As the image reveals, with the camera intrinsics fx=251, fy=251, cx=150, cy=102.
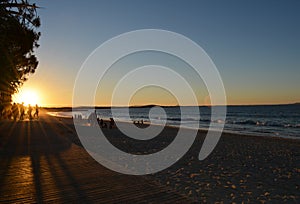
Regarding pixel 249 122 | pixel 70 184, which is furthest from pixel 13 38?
pixel 249 122

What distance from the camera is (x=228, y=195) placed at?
6.57m

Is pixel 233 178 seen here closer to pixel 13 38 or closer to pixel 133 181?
pixel 133 181

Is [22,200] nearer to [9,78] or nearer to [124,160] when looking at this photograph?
[124,160]

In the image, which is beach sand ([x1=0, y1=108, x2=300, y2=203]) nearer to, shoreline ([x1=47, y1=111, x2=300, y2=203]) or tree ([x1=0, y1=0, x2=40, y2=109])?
shoreline ([x1=47, y1=111, x2=300, y2=203])

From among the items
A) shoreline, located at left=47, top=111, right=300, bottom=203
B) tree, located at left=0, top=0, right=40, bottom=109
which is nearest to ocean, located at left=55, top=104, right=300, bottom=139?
shoreline, located at left=47, top=111, right=300, bottom=203

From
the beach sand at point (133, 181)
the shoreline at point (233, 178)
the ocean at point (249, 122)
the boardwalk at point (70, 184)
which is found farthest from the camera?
the ocean at point (249, 122)

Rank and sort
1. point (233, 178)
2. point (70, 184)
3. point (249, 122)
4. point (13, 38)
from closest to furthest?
point (70, 184)
point (233, 178)
point (13, 38)
point (249, 122)

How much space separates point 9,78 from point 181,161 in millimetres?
8500

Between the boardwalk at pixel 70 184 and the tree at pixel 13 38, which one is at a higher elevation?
the tree at pixel 13 38

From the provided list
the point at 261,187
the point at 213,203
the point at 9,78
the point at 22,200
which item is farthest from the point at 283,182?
the point at 9,78

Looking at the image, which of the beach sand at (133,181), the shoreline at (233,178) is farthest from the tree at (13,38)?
the shoreline at (233,178)

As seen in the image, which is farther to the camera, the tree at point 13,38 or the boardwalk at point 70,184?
the tree at point 13,38

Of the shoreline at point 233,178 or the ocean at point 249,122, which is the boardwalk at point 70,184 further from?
the ocean at point 249,122

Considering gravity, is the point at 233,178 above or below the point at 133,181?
below
